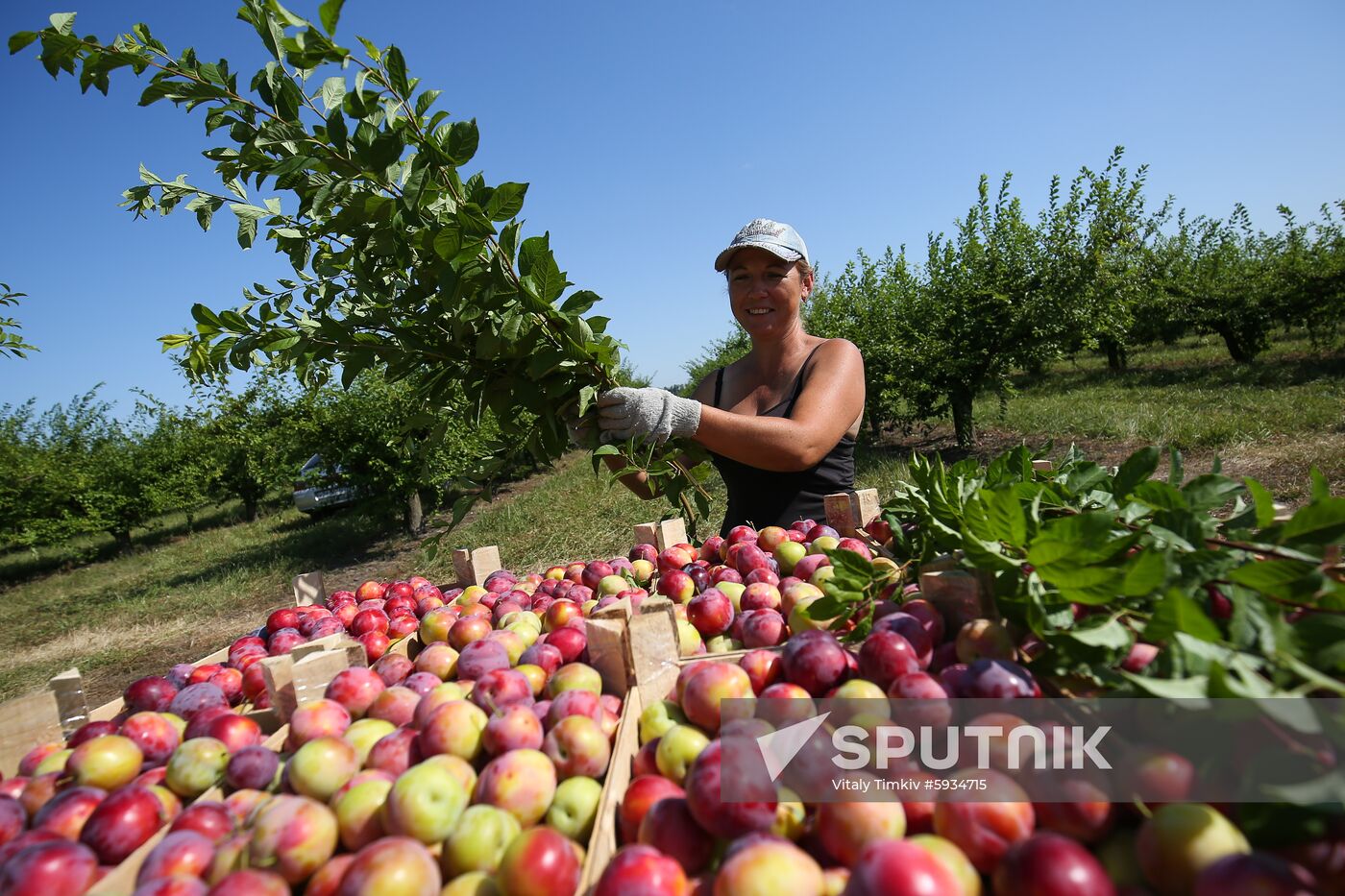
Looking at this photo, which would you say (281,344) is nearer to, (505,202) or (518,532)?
(505,202)

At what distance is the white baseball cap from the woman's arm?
1.44 ft

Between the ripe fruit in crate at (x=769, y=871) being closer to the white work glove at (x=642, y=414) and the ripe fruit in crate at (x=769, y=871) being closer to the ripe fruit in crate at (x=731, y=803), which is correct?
the ripe fruit in crate at (x=731, y=803)

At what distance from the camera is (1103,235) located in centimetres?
980

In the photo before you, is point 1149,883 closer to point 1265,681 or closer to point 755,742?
point 1265,681

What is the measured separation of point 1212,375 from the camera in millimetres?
14375

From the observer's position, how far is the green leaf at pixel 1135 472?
119 cm

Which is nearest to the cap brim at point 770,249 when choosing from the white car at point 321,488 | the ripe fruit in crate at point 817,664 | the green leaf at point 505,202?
the green leaf at point 505,202

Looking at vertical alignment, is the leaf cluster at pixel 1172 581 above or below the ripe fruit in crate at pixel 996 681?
above

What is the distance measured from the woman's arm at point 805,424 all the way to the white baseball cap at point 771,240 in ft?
1.44

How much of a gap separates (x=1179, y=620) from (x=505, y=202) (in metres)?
1.61

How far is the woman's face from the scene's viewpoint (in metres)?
2.73

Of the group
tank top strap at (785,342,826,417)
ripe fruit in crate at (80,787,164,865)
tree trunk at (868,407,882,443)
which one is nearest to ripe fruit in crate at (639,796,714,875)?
ripe fruit in crate at (80,787,164,865)

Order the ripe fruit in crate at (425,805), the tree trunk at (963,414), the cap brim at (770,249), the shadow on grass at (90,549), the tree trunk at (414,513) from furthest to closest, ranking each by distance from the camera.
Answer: the shadow on grass at (90,549)
the tree trunk at (414,513)
the tree trunk at (963,414)
the cap brim at (770,249)
the ripe fruit in crate at (425,805)

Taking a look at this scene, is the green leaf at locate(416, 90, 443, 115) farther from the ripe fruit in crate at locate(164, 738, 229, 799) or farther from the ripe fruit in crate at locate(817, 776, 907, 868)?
the ripe fruit in crate at locate(817, 776, 907, 868)
